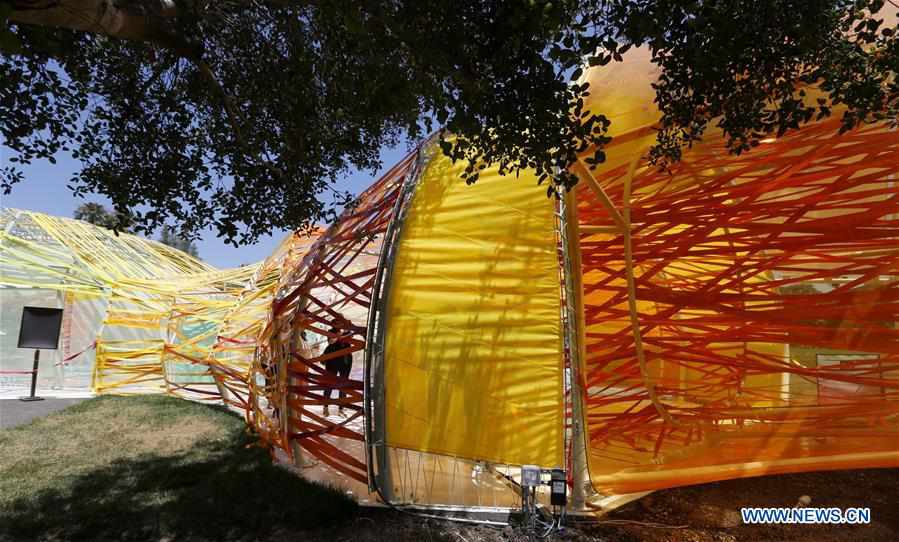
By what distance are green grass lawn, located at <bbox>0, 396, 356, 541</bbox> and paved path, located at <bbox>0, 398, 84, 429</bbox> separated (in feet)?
2.62

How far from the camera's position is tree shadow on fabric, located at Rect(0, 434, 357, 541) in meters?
4.75

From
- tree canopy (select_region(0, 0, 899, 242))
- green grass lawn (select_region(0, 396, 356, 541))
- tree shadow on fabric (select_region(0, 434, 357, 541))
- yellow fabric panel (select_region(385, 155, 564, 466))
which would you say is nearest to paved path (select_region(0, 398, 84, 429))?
green grass lawn (select_region(0, 396, 356, 541))

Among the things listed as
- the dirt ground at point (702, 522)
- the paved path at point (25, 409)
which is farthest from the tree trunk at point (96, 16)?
the paved path at point (25, 409)

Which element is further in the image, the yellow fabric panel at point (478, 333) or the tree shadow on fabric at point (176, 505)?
the tree shadow on fabric at point (176, 505)

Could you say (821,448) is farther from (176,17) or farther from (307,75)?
(176,17)

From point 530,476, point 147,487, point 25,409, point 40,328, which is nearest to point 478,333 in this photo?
point 530,476

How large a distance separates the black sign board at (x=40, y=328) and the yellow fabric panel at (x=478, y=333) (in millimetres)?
11319

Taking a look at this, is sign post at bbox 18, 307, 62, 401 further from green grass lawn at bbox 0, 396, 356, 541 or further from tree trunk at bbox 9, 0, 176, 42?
tree trunk at bbox 9, 0, 176, 42

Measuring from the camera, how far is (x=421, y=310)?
15.5 ft

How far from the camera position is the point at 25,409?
10477mm

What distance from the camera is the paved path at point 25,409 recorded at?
936 cm

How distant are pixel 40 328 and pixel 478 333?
12.1 meters

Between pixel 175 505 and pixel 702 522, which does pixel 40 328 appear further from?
pixel 702 522

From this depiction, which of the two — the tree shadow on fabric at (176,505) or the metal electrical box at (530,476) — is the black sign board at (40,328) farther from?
the metal electrical box at (530,476)
